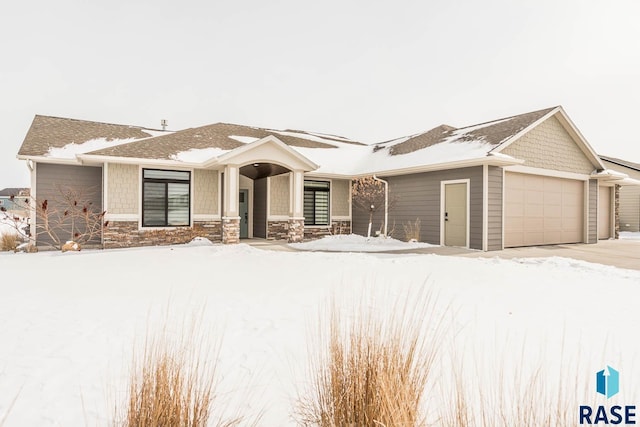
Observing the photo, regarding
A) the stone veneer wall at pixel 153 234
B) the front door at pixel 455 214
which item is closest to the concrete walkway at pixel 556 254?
the front door at pixel 455 214

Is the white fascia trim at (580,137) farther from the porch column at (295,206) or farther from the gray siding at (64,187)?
the gray siding at (64,187)

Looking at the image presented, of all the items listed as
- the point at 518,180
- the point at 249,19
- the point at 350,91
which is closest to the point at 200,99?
the point at 350,91

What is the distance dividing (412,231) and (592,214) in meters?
7.97

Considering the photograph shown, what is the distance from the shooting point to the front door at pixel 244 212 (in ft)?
50.2

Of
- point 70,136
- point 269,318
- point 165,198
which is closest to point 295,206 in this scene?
point 165,198

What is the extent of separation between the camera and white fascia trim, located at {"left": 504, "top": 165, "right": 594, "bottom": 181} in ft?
39.3

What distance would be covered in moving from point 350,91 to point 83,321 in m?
20.5

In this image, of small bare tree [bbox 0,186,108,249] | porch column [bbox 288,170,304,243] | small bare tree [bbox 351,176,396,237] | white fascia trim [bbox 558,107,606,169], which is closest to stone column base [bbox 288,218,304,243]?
porch column [bbox 288,170,304,243]

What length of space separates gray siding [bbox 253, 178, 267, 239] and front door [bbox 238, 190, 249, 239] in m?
0.32

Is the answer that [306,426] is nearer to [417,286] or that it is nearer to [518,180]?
[417,286]

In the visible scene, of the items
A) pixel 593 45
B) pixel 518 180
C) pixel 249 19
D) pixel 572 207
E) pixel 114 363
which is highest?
pixel 249 19

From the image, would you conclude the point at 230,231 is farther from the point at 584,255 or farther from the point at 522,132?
the point at 584,255

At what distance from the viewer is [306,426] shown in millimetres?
2262

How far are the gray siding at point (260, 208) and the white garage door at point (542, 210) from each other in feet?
30.0
